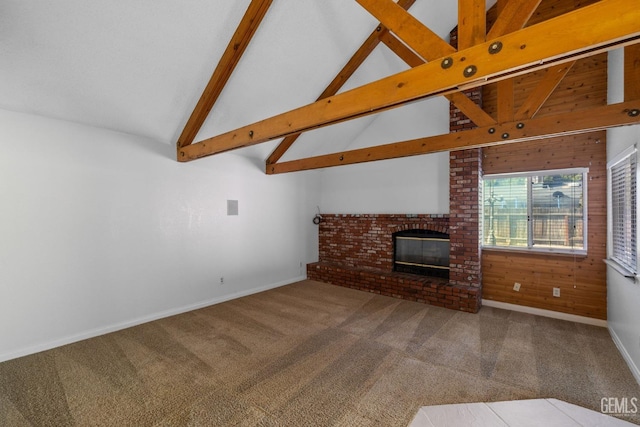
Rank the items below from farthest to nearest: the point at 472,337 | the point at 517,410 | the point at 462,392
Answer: the point at 472,337 < the point at 462,392 < the point at 517,410

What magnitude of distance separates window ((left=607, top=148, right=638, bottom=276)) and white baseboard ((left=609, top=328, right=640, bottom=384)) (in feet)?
2.83

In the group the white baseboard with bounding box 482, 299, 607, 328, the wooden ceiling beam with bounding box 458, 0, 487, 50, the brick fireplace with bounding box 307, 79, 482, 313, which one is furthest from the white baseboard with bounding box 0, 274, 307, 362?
the wooden ceiling beam with bounding box 458, 0, 487, 50

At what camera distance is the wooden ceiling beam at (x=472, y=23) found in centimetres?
169

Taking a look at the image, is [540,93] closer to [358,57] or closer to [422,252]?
[358,57]

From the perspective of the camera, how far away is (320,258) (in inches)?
273

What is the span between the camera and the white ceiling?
2529 millimetres

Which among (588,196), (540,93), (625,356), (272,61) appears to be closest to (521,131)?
(540,93)

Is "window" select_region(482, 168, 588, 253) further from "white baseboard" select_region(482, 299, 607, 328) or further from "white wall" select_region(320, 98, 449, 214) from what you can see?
"white baseboard" select_region(482, 299, 607, 328)

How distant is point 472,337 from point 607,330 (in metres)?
1.91

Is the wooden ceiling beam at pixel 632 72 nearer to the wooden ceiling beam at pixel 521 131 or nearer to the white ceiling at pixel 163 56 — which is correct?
the wooden ceiling beam at pixel 521 131

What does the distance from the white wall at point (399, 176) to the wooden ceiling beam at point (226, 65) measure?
3433 millimetres

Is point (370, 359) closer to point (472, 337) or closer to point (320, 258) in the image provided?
point (472, 337)

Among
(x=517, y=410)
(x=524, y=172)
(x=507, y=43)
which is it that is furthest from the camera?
(x=524, y=172)

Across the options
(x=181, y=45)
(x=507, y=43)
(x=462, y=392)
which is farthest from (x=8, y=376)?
(x=507, y=43)
